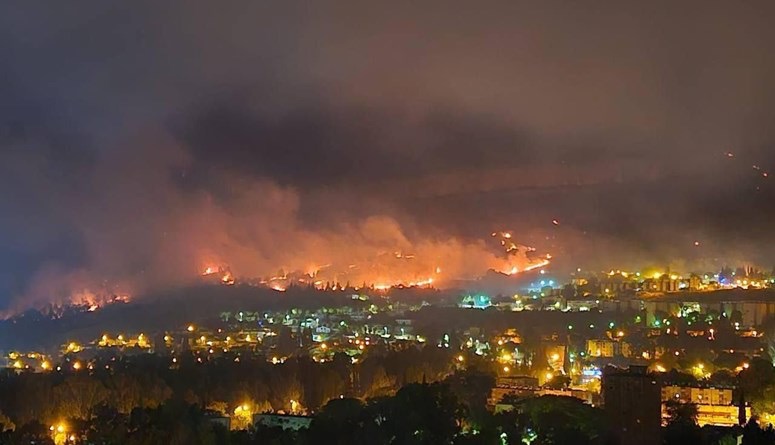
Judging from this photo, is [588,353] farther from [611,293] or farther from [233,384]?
[611,293]

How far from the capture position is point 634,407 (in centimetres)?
1161

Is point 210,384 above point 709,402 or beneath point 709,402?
beneath

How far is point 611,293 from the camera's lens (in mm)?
33125

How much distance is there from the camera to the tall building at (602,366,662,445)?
11008 mm

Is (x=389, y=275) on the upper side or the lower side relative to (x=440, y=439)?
upper

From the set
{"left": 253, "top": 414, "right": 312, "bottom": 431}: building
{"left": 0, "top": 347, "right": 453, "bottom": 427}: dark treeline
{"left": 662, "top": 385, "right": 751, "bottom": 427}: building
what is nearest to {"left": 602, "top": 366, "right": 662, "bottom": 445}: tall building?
{"left": 662, "top": 385, "right": 751, "bottom": 427}: building

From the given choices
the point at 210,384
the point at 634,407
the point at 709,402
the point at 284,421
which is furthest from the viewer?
the point at 210,384

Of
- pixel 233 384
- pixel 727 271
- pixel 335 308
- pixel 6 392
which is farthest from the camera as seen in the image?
pixel 335 308

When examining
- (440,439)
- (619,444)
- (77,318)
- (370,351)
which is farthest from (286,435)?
(77,318)

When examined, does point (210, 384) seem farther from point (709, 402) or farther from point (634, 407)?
point (709, 402)

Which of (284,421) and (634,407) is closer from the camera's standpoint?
(634,407)

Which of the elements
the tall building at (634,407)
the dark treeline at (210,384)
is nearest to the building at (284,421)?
the dark treeline at (210,384)

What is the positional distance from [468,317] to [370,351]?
29.0 ft

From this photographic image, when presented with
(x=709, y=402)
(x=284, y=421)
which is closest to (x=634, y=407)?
(x=709, y=402)
